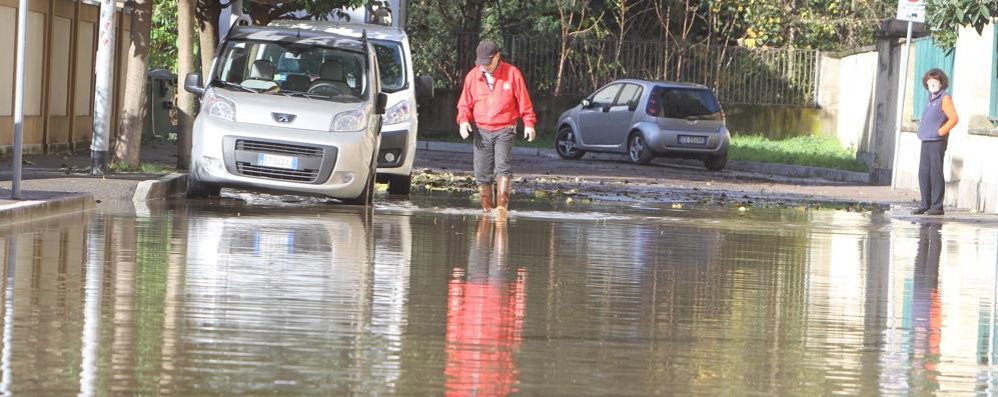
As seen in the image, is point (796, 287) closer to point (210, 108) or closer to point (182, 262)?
point (182, 262)

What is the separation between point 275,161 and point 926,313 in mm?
8714

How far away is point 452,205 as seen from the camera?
1978 cm

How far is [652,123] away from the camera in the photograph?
33.8m

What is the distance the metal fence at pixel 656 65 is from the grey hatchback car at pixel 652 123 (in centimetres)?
714

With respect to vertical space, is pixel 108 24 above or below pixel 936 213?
above

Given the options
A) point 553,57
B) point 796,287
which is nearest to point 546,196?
point 796,287

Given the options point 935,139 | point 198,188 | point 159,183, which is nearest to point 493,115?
point 198,188

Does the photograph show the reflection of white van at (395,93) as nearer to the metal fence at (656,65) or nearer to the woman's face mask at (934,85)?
the woman's face mask at (934,85)

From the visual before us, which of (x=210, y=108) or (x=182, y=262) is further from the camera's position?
(x=210, y=108)

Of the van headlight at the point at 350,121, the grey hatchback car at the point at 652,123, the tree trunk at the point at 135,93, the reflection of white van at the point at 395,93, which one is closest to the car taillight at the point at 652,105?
the grey hatchback car at the point at 652,123

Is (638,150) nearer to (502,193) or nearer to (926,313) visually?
(502,193)

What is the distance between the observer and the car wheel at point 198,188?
18.7 meters

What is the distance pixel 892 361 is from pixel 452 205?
11.4 metres

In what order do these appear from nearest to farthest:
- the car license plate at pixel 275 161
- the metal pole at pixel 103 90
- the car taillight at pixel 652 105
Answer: the car license plate at pixel 275 161, the metal pole at pixel 103 90, the car taillight at pixel 652 105
